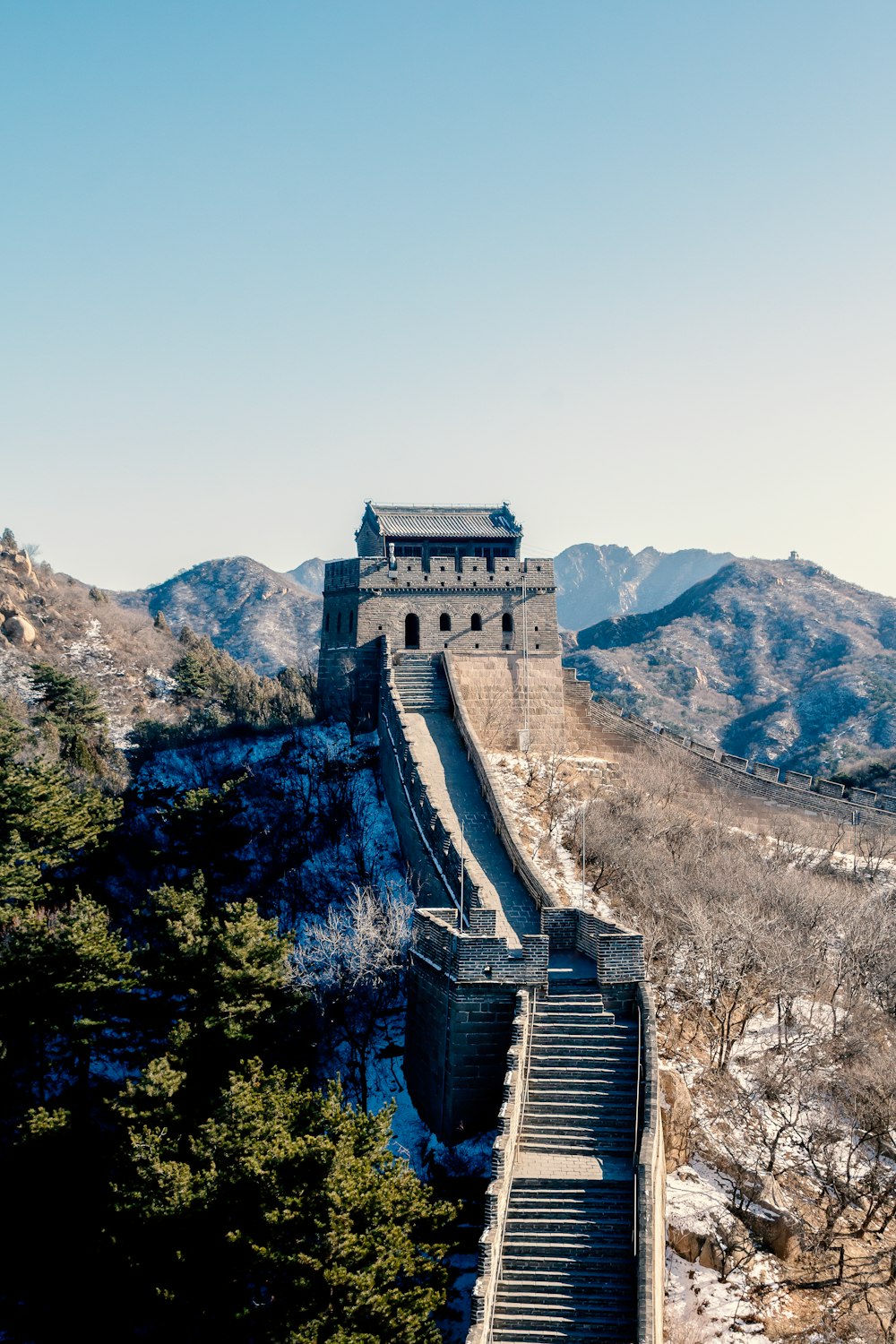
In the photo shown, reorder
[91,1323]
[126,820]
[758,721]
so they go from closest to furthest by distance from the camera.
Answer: [91,1323], [126,820], [758,721]

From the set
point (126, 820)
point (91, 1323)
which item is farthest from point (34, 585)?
point (91, 1323)

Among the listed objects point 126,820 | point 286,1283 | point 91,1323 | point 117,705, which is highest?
point 117,705

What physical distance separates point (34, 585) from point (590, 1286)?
6448cm

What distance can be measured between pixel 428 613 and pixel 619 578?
14046 centimetres

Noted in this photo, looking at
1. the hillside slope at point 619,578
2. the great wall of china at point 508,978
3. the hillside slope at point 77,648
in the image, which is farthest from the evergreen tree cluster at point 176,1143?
the hillside slope at point 619,578

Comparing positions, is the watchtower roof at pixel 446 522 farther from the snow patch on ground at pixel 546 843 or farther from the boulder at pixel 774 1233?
the boulder at pixel 774 1233

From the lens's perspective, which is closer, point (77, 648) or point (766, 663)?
point (77, 648)

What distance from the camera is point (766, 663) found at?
104 meters

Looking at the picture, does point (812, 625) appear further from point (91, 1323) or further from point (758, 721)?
point (91, 1323)

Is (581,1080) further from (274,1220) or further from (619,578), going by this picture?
(619,578)

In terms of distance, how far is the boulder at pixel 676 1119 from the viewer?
Result: 1689cm

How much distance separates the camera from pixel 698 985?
2145cm

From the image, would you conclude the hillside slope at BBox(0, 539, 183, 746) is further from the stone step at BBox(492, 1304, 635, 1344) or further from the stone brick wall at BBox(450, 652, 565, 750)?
the stone step at BBox(492, 1304, 635, 1344)

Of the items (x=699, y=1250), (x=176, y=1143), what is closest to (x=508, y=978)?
(x=699, y=1250)
